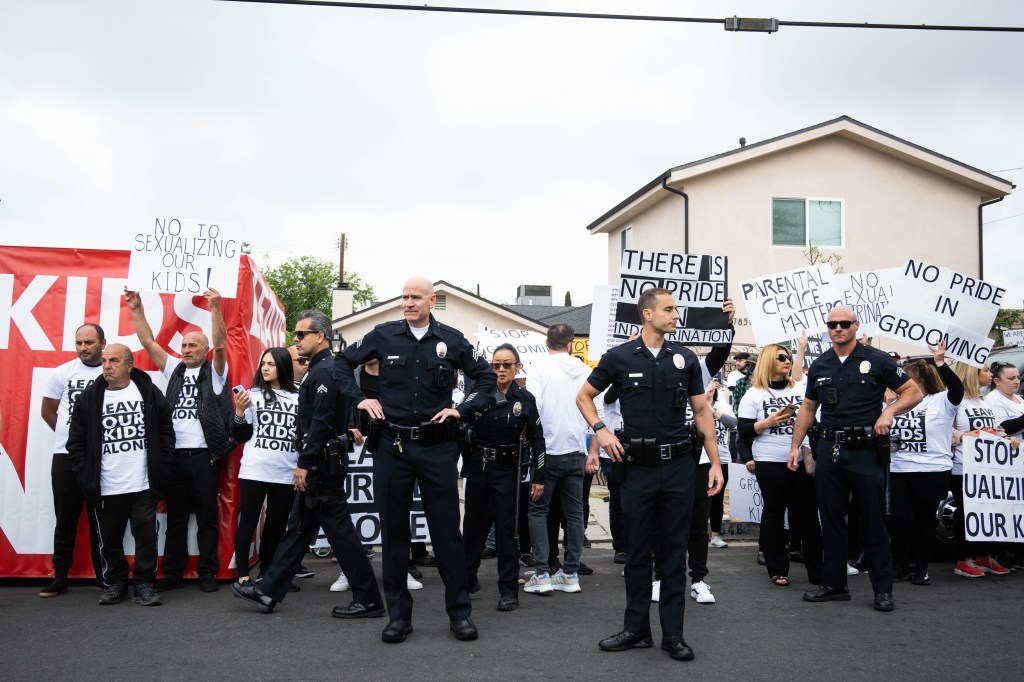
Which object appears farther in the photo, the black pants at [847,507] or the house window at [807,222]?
the house window at [807,222]

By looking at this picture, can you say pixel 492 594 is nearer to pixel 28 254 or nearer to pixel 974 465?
pixel 974 465

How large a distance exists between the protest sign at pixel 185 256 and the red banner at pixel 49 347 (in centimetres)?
42

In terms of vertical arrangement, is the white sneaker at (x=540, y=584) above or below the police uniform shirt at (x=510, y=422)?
below

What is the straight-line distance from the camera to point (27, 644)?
222 inches

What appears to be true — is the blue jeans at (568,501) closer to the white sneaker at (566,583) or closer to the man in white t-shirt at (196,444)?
the white sneaker at (566,583)

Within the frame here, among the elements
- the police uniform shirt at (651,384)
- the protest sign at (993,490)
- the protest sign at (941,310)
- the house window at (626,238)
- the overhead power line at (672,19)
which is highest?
the house window at (626,238)

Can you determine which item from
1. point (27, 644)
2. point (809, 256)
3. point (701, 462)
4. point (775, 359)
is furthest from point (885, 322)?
point (809, 256)

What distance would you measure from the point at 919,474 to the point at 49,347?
7.75 meters

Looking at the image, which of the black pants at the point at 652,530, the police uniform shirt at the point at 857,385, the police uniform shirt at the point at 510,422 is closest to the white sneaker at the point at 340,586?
the police uniform shirt at the point at 510,422

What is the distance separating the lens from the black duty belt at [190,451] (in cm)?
734

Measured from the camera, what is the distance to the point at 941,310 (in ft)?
27.8

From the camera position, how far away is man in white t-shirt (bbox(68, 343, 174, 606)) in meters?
6.77

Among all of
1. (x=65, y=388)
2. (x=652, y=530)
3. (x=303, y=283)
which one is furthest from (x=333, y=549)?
(x=303, y=283)

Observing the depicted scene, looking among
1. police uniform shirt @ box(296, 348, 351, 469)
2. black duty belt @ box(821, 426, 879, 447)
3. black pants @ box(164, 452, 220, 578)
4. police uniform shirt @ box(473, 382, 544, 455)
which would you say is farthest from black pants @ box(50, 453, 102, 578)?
black duty belt @ box(821, 426, 879, 447)
